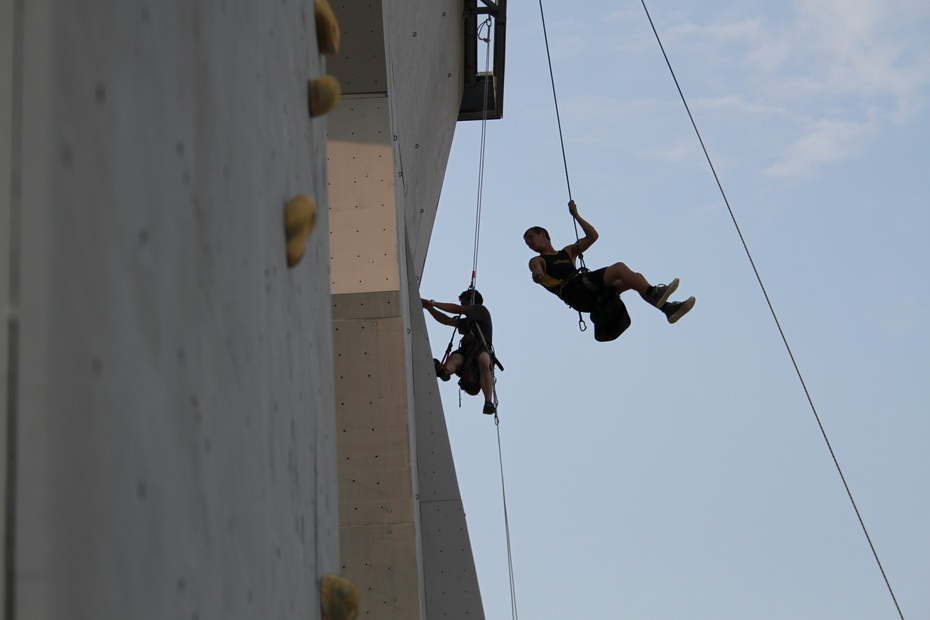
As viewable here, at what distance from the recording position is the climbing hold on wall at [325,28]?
9.00ft

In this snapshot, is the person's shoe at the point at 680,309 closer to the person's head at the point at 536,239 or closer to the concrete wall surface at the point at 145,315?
the person's head at the point at 536,239

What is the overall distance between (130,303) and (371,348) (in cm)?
506

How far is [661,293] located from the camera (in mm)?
6801

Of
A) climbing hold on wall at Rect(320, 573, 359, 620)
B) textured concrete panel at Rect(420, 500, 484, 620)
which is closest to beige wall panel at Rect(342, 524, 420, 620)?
textured concrete panel at Rect(420, 500, 484, 620)

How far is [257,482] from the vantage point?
1811 mm

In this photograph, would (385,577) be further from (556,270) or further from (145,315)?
(145,315)

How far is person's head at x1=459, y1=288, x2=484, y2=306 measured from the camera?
9422 millimetres

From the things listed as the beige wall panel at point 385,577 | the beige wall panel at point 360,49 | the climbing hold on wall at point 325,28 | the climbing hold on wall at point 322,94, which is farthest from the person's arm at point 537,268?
the climbing hold on wall at point 322,94

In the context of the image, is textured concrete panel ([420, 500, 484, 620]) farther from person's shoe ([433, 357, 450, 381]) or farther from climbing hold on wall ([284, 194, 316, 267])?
climbing hold on wall ([284, 194, 316, 267])

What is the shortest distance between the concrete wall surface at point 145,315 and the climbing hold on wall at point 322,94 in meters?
0.41

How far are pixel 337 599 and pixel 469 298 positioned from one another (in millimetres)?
7120

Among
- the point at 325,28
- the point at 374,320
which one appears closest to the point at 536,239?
the point at 374,320

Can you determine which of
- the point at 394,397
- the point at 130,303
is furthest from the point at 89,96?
the point at 394,397

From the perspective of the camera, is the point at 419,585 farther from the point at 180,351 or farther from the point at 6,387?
the point at 6,387
